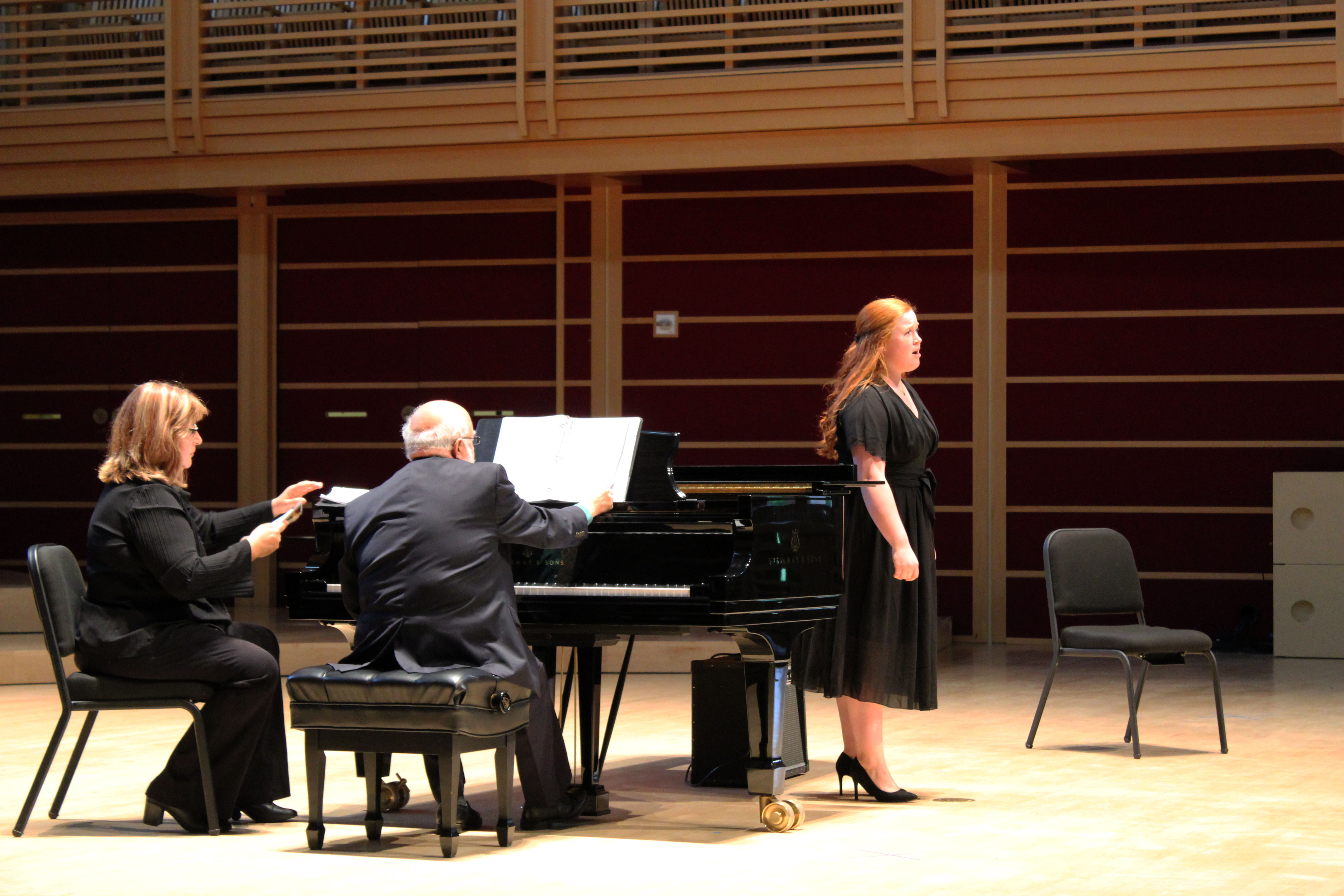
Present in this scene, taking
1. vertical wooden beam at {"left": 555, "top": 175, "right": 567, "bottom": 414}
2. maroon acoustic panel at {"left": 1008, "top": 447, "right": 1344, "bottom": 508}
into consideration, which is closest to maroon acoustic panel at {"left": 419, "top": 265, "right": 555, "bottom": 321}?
vertical wooden beam at {"left": 555, "top": 175, "right": 567, "bottom": 414}

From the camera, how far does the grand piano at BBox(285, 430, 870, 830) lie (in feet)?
13.3

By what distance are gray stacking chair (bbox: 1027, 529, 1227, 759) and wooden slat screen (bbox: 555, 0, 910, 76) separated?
312 centimetres

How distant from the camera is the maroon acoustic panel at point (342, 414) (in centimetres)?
991

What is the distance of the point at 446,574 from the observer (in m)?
3.81

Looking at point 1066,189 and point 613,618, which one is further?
point 1066,189

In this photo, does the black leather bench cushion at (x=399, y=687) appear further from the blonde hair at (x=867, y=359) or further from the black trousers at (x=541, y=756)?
the blonde hair at (x=867, y=359)

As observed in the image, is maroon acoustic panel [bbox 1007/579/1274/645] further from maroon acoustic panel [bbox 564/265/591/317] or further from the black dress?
the black dress

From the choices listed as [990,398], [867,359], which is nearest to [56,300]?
[990,398]

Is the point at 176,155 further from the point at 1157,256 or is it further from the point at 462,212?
the point at 1157,256

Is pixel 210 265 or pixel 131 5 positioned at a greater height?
pixel 131 5

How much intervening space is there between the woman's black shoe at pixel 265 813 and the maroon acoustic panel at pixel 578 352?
18.0 ft

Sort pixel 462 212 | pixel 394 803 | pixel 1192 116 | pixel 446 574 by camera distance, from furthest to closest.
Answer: pixel 462 212
pixel 1192 116
pixel 394 803
pixel 446 574

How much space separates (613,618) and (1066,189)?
5.58 meters

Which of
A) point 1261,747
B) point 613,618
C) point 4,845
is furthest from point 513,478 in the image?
point 1261,747
